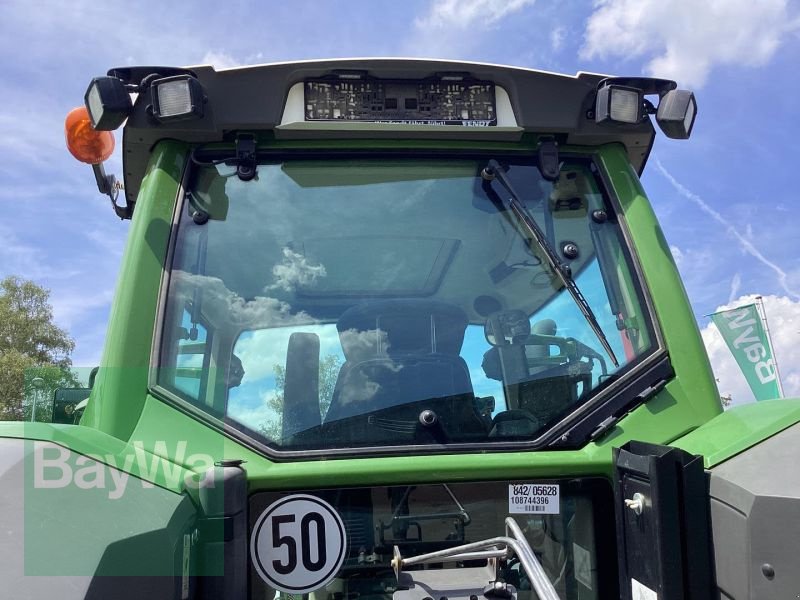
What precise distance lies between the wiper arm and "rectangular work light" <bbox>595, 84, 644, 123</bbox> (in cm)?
35

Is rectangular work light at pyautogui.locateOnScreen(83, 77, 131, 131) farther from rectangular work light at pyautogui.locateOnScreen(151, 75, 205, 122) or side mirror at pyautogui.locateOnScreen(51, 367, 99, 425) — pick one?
side mirror at pyautogui.locateOnScreen(51, 367, 99, 425)

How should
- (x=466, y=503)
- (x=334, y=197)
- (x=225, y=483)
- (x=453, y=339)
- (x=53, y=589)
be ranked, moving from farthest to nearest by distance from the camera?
(x=334, y=197)
(x=453, y=339)
(x=466, y=503)
(x=225, y=483)
(x=53, y=589)

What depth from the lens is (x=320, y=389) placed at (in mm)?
2104

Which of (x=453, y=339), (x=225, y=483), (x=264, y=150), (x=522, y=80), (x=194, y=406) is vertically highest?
(x=522, y=80)

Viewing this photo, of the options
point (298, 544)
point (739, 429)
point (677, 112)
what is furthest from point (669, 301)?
point (298, 544)

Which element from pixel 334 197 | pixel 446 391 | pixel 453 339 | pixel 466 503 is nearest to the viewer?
pixel 466 503

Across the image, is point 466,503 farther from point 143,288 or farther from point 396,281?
point 143,288

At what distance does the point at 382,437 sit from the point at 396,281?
0.54 metres

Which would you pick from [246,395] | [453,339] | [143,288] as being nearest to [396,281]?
[453,339]

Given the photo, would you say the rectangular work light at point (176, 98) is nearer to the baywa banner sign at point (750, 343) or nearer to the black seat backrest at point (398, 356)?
the black seat backrest at point (398, 356)

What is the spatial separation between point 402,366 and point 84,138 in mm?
1353

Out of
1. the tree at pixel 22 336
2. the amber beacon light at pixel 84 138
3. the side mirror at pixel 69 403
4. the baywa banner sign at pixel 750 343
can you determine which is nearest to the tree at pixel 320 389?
the amber beacon light at pixel 84 138

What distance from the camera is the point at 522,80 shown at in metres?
2.42

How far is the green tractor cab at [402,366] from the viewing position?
65.5 inches
